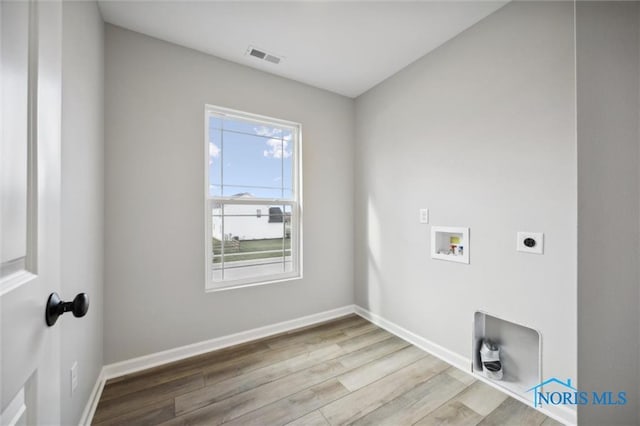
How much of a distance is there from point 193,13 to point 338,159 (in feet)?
5.84

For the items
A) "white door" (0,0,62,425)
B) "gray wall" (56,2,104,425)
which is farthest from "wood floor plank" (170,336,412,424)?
"white door" (0,0,62,425)

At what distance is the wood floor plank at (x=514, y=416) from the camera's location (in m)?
1.48

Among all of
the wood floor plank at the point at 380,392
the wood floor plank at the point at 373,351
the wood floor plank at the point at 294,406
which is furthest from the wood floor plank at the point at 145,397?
the wood floor plank at the point at 373,351

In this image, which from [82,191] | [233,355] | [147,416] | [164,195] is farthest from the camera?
[233,355]

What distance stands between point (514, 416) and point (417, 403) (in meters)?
0.55

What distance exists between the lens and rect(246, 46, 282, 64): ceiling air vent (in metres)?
2.17

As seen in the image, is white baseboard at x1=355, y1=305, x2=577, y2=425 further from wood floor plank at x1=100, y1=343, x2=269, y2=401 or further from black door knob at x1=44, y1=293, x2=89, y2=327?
black door knob at x1=44, y1=293, x2=89, y2=327

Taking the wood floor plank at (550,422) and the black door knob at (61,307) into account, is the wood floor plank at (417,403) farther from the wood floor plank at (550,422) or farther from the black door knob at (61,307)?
the black door knob at (61,307)

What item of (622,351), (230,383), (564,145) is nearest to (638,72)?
(564,145)

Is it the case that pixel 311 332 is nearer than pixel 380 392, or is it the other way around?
pixel 380 392

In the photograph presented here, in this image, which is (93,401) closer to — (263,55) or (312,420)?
(312,420)

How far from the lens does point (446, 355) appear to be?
2.07 metres

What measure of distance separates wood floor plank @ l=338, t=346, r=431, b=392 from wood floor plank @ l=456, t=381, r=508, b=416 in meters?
0.43

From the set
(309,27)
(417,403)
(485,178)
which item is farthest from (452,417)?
(309,27)
